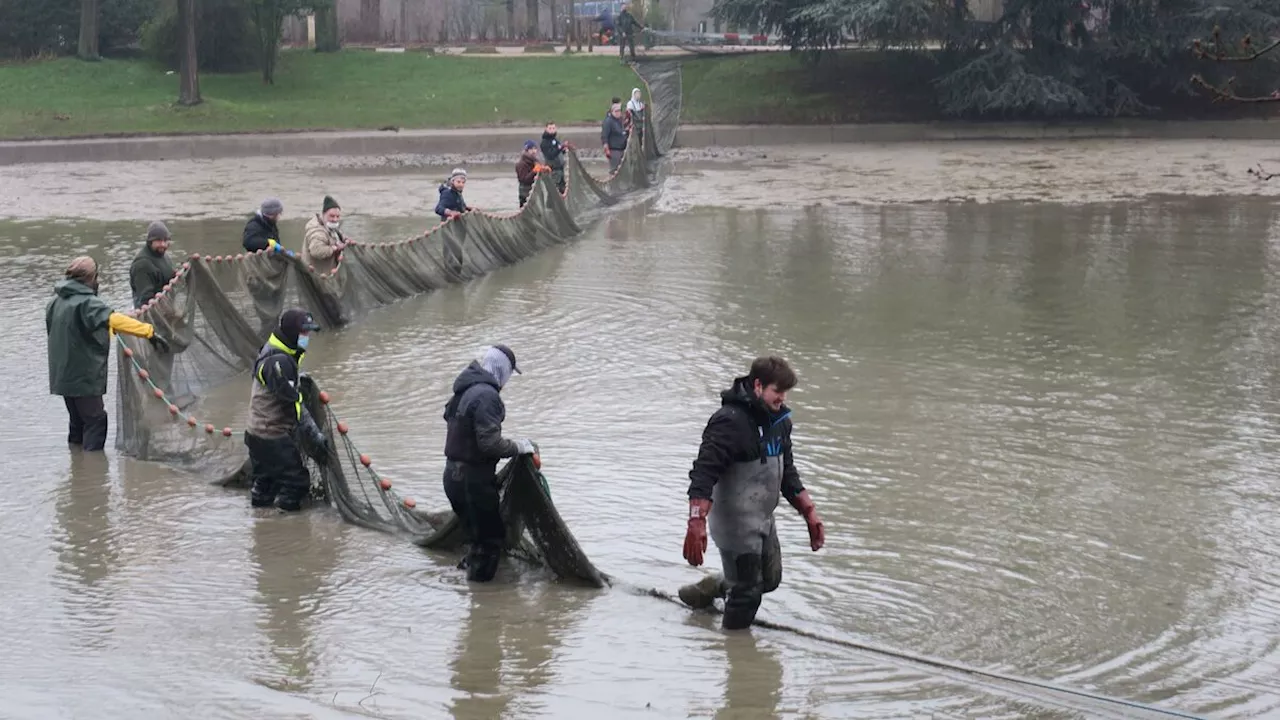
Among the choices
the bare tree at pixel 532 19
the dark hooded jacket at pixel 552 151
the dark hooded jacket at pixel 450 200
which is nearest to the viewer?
the dark hooded jacket at pixel 450 200

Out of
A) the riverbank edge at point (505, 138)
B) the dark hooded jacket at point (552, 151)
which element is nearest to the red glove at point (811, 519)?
the dark hooded jacket at point (552, 151)

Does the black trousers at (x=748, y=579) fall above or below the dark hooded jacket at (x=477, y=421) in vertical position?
below

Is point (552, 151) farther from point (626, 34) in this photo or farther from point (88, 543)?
point (626, 34)

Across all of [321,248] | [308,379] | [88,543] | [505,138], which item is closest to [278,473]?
[308,379]

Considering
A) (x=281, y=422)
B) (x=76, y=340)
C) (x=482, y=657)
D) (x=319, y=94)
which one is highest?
(x=319, y=94)

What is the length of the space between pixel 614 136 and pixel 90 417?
1872cm

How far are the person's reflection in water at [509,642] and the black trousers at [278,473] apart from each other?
78.0 inches

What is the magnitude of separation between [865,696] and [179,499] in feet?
17.4

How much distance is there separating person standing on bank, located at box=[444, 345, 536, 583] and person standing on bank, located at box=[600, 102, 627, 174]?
20899 mm

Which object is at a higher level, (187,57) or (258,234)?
(187,57)

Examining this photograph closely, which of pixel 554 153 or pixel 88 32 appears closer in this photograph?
pixel 554 153

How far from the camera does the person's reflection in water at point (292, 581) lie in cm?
733

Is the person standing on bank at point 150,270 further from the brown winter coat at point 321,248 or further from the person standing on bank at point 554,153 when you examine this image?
the person standing on bank at point 554,153

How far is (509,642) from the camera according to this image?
7672 mm
